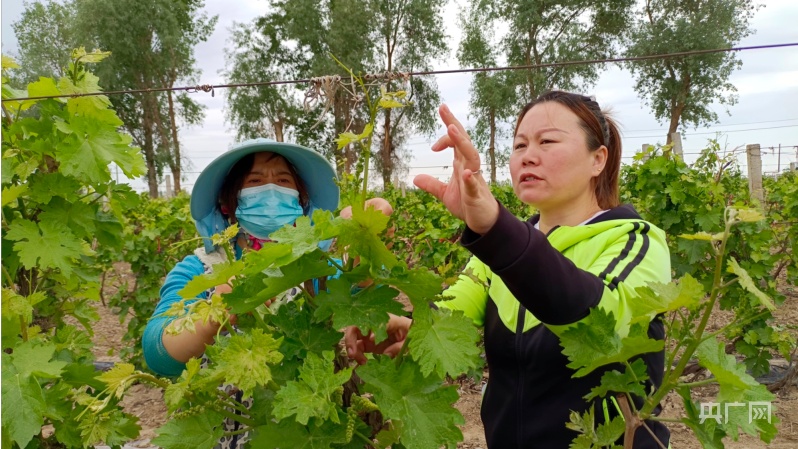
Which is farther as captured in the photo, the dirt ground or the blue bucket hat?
the dirt ground

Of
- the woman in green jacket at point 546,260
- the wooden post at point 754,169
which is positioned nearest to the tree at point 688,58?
the wooden post at point 754,169

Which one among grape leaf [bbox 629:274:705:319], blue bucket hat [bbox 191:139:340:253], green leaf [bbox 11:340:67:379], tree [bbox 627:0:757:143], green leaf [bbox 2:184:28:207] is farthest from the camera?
tree [bbox 627:0:757:143]

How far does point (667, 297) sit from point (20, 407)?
4.99ft

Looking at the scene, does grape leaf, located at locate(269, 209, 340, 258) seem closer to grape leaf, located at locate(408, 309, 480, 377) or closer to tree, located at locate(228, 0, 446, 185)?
grape leaf, located at locate(408, 309, 480, 377)

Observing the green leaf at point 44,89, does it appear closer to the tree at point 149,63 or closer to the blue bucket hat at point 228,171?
the blue bucket hat at point 228,171

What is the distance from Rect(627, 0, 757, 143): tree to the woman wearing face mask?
27.1 meters

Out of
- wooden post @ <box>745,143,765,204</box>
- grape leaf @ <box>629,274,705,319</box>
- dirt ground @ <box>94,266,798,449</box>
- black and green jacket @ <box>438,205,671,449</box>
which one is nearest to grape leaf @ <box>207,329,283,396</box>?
black and green jacket @ <box>438,205,671,449</box>

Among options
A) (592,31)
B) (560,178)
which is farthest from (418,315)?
(592,31)

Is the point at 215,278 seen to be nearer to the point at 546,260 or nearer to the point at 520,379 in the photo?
the point at 546,260

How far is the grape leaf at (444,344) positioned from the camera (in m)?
1.02

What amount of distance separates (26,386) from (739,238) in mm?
5601

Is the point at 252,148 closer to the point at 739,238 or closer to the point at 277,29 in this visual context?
the point at 739,238

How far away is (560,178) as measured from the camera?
1.68 m

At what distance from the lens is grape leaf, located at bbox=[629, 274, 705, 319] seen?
0.96 metres
